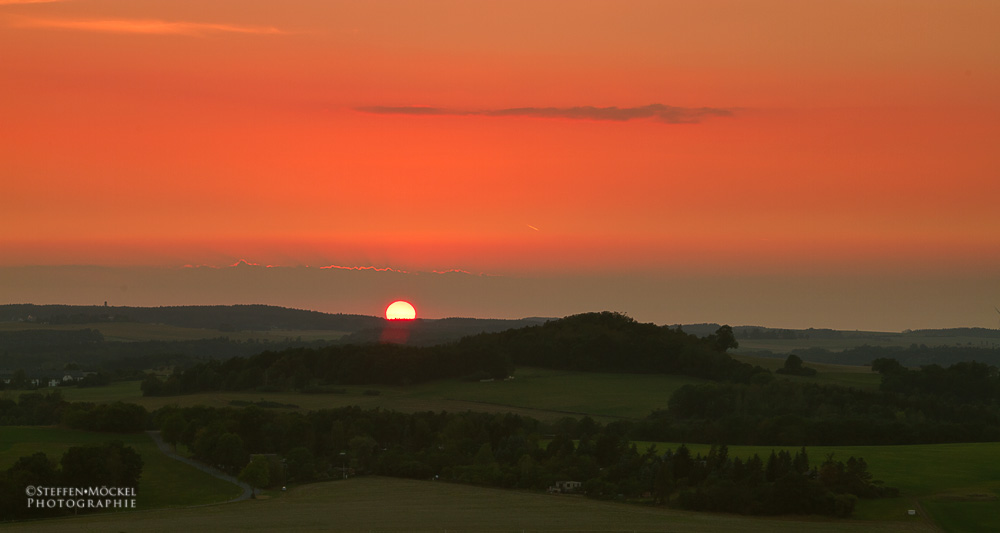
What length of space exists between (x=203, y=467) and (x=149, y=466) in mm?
5157

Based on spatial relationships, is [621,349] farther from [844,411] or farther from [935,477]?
[935,477]

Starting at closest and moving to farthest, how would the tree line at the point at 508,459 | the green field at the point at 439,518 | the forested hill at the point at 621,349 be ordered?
1. the green field at the point at 439,518
2. the tree line at the point at 508,459
3. the forested hill at the point at 621,349

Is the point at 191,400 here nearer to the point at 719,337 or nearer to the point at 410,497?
the point at 410,497

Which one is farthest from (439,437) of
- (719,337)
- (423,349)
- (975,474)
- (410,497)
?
(719,337)

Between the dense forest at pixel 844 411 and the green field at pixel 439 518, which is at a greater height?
the dense forest at pixel 844 411

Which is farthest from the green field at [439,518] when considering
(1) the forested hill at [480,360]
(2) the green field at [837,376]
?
(2) the green field at [837,376]

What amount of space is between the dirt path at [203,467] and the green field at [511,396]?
22.1 metres

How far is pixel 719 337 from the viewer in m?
190

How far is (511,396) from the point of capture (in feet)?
497

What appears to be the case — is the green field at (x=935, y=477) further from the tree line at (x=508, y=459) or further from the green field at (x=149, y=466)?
the green field at (x=149, y=466)

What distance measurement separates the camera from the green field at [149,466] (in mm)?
86750

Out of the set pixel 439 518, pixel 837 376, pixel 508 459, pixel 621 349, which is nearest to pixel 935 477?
pixel 508 459

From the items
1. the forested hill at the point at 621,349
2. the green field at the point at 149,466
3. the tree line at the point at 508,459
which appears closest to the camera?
the tree line at the point at 508,459

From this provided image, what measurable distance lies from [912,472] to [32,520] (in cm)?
6511
